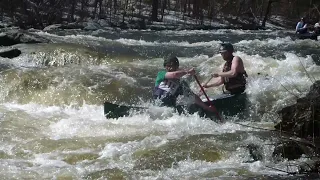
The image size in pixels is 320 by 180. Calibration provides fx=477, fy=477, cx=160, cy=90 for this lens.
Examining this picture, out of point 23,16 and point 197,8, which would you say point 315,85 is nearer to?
point 23,16

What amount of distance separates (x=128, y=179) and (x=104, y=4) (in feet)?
68.3

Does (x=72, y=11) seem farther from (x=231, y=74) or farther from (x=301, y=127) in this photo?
(x=301, y=127)

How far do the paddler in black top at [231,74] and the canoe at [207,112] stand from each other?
0.20 metres

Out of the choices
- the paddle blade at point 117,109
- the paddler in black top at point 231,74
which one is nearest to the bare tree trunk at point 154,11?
the paddler in black top at point 231,74

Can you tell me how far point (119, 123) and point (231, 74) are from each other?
1.95 meters

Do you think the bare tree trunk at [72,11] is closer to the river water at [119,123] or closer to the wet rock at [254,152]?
the river water at [119,123]

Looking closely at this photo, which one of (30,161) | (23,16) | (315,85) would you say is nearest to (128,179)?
(30,161)

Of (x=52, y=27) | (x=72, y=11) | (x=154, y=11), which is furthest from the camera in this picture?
(x=154, y=11)

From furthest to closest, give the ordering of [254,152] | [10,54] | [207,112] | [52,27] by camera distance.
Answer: [52,27], [10,54], [207,112], [254,152]

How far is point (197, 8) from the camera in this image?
80.9 ft

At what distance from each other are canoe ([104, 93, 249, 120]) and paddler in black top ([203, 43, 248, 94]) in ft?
0.65

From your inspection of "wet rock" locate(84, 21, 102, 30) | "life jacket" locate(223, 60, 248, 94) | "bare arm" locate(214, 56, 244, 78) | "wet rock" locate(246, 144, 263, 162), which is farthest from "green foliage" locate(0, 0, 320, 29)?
"wet rock" locate(246, 144, 263, 162)

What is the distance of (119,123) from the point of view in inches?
290

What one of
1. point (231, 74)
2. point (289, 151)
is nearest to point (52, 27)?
point (231, 74)
